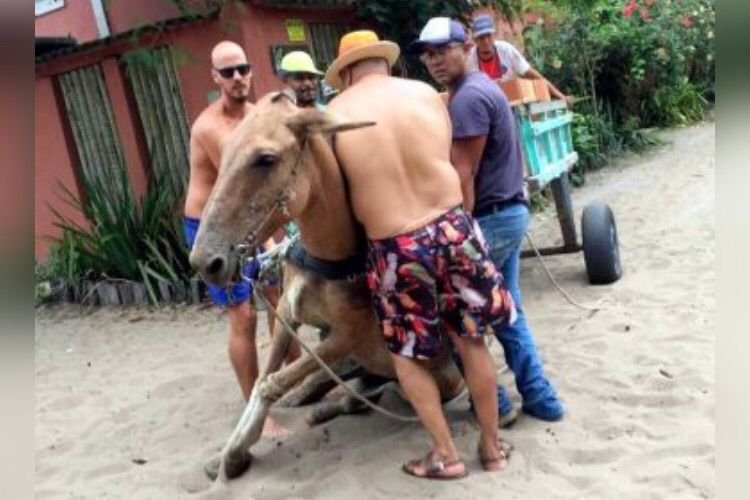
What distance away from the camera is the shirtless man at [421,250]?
3160mm

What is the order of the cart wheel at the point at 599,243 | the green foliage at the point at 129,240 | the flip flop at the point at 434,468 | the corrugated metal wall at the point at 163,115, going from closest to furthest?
the flip flop at the point at 434,468
the cart wheel at the point at 599,243
the green foliage at the point at 129,240
the corrugated metal wall at the point at 163,115

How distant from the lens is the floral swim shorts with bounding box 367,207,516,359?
316 centimetres

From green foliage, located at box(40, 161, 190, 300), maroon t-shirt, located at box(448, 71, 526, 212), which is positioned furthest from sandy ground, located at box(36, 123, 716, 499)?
maroon t-shirt, located at box(448, 71, 526, 212)

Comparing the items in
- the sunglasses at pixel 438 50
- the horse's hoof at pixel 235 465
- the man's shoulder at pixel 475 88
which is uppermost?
the sunglasses at pixel 438 50

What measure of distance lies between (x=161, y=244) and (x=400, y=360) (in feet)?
17.1

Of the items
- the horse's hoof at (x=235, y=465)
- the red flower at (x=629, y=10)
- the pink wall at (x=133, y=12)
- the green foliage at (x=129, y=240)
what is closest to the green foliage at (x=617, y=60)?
the red flower at (x=629, y=10)

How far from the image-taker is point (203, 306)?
7.61 meters

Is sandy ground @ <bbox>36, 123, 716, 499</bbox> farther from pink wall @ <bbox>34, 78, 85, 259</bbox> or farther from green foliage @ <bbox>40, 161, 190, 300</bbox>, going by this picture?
pink wall @ <bbox>34, 78, 85, 259</bbox>

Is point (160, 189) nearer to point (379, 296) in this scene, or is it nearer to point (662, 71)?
point (379, 296)

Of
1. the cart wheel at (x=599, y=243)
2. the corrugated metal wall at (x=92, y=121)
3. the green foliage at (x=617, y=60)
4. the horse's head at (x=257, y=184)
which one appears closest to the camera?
the horse's head at (x=257, y=184)

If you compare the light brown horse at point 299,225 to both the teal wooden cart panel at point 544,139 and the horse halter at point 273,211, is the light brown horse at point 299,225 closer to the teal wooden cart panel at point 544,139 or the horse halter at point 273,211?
the horse halter at point 273,211

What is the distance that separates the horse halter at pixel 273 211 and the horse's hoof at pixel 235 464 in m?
1.06

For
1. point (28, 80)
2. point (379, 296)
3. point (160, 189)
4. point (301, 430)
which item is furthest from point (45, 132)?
point (28, 80)

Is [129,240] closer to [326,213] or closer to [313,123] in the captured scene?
[326,213]
